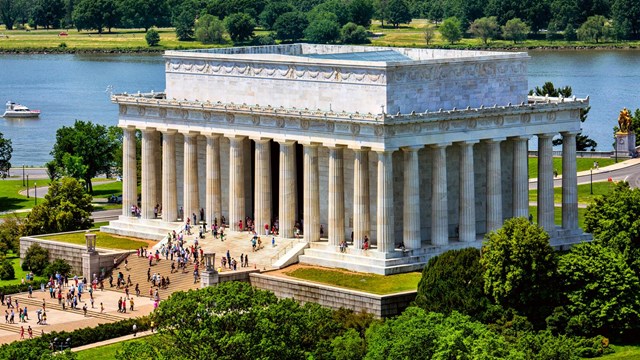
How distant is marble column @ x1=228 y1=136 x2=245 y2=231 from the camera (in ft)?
452

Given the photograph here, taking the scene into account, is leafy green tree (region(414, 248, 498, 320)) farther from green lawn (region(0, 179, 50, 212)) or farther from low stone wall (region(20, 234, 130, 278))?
green lawn (region(0, 179, 50, 212))

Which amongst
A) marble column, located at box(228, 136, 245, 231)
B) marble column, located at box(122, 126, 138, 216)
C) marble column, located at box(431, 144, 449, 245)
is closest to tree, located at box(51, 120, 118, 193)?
marble column, located at box(122, 126, 138, 216)

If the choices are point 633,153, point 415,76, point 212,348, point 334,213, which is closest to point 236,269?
point 334,213

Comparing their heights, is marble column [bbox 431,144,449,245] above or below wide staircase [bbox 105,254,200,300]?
above

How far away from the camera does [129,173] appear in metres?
147

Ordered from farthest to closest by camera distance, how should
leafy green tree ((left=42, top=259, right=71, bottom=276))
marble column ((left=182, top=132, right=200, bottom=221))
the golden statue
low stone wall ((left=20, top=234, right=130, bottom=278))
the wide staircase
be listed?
the golden statue, marble column ((left=182, top=132, right=200, bottom=221)), leafy green tree ((left=42, top=259, right=71, bottom=276)), low stone wall ((left=20, top=234, right=130, bottom=278)), the wide staircase

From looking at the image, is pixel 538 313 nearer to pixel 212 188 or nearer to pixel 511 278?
pixel 511 278

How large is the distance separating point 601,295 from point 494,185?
53.9ft

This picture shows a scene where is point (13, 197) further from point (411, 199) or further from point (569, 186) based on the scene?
point (411, 199)

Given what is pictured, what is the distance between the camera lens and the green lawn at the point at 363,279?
406ft

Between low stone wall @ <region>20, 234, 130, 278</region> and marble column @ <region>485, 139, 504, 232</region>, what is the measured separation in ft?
80.9

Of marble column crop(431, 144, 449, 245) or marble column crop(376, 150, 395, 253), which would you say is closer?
marble column crop(376, 150, 395, 253)

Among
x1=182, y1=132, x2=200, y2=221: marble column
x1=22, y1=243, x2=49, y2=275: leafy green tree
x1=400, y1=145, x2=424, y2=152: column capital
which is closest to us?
x1=400, y1=145, x2=424, y2=152: column capital

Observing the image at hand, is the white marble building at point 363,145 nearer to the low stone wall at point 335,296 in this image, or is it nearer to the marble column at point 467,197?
the marble column at point 467,197
